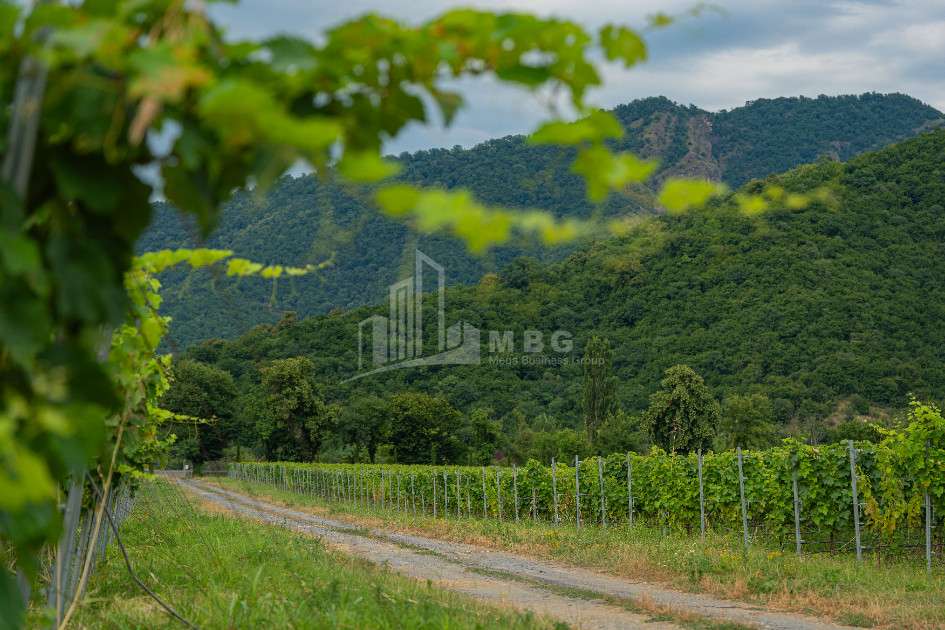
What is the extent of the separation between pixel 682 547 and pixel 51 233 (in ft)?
36.7

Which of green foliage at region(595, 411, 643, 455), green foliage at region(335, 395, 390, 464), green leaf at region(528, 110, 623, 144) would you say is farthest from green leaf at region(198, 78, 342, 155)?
green foliage at region(335, 395, 390, 464)

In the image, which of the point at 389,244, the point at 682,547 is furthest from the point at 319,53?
the point at 389,244

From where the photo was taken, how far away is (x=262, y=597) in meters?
4.51

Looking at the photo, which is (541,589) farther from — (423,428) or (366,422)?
(366,422)

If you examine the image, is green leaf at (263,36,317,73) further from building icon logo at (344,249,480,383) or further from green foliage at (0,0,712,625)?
building icon logo at (344,249,480,383)

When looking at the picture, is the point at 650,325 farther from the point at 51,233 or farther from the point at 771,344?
the point at 51,233

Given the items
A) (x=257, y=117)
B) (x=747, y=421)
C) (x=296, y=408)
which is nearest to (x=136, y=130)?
(x=257, y=117)

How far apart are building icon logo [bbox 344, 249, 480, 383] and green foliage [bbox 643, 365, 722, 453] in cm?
2754

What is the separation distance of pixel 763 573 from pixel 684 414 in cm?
2753

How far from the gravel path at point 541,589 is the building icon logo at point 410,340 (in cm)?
4804

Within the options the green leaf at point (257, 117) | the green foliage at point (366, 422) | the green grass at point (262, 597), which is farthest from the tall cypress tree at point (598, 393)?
the green leaf at point (257, 117)

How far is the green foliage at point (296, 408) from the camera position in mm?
52094

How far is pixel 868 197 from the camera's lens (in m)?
52.9

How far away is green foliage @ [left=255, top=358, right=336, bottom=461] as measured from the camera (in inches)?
2051
